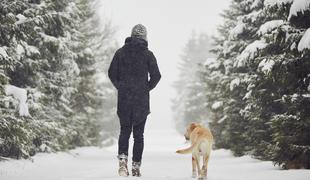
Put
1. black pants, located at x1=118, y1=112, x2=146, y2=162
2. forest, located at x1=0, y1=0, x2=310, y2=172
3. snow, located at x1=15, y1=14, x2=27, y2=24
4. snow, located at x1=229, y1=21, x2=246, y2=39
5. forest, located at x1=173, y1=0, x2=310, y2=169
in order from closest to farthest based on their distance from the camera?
black pants, located at x1=118, y1=112, x2=146, y2=162 < forest, located at x1=173, y1=0, x2=310, y2=169 < forest, located at x1=0, y1=0, x2=310, y2=172 < snow, located at x1=15, y1=14, x2=27, y2=24 < snow, located at x1=229, y1=21, x2=246, y2=39

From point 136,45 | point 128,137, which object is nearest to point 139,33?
point 136,45

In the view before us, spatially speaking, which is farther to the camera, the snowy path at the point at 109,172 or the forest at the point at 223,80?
the forest at the point at 223,80

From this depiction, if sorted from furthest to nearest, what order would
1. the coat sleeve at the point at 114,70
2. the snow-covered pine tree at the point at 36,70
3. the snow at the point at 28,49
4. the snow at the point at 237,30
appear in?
the snow at the point at 237,30, the snow at the point at 28,49, the snow-covered pine tree at the point at 36,70, the coat sleeve at the point at 114,70

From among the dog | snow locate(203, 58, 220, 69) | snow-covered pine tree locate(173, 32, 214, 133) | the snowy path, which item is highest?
snow-covered pine tree locate(173, 32, 214, 133)

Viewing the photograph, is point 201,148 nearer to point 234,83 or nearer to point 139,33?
point 139,33

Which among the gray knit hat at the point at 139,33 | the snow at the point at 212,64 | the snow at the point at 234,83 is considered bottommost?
the gray knit hat at the point at 139,33

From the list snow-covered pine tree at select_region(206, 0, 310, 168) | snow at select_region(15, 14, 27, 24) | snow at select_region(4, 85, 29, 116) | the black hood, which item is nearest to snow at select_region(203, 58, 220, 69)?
snow-covered pine tree at select_region(206, 0, 310, 168)

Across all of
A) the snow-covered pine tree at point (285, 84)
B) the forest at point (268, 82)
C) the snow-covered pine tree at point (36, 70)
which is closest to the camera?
the snow-covered pine tree at point (285, 84)

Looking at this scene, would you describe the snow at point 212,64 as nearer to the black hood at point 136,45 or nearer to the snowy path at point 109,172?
the snowy path at point 109,172

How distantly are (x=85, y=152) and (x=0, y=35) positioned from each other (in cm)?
1014

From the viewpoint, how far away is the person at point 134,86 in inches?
295

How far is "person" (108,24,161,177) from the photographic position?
24.6 ft

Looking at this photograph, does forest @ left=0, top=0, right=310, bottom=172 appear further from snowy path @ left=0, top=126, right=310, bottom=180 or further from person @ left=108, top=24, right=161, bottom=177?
person @ left=108, top=24, right=161, bottom=177

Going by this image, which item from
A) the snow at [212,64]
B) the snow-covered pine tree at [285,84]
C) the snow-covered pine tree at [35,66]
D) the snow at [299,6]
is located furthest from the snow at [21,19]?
the snow at [212,64]
